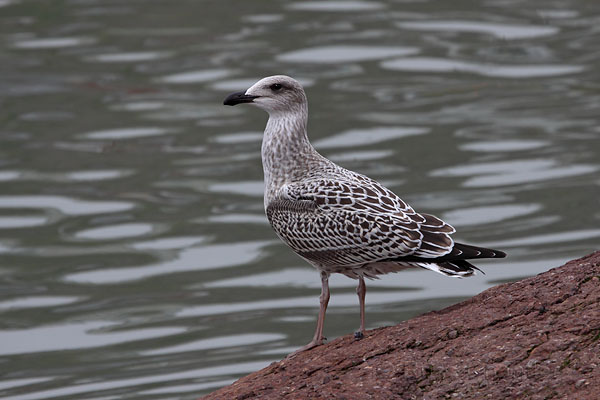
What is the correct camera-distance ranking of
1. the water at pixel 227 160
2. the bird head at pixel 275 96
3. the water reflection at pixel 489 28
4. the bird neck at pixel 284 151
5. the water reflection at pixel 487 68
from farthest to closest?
the water reflection at pixel 489 28 → the water reflection at pixel 487 68 → the water at pixel 227 160 → the bird head at pixel 275 96 → the bird neck at pixel 284 151

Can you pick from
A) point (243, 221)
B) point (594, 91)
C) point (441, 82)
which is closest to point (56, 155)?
point (243, 221)

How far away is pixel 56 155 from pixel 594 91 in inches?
335

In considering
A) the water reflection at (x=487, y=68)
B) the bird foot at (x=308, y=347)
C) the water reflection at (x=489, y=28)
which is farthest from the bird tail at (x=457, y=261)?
the water reflection at (x=489, y=28)

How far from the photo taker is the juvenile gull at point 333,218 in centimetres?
718

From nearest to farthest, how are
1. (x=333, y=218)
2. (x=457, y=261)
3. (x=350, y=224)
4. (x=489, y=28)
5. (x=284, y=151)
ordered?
1. (x=457, y=261)
2. (x=350, y=224)
3. (x=333, y=218)
4. (x=284, y=151)
5. (x=489, y=28)

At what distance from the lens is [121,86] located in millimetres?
20812

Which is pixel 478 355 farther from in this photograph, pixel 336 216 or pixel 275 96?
pixel 275 96

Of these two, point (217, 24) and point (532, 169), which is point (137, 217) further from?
point (217, 24)

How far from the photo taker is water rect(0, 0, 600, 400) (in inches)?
499

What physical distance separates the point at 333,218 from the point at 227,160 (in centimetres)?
1017

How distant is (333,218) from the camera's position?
7.54m

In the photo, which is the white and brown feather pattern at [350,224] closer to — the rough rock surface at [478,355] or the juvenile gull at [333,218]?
the juvenile gull at [333,218]

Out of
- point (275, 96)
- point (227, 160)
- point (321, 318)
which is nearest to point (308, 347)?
point (321, 318)

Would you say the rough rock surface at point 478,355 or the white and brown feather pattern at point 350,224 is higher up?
the white and brown feather pattern at point 350,224
